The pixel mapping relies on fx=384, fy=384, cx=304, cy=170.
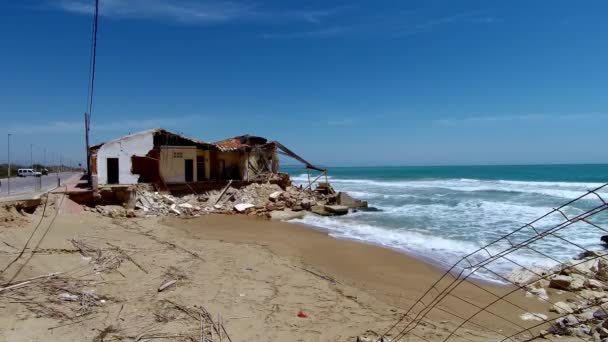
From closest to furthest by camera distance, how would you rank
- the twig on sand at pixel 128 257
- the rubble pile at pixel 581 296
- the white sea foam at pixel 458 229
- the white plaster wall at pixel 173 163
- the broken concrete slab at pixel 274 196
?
1. the rubble pile at pixel 581 296
2. the twig on sand at pixel 128 257
3. the white sea foam at pixel 458 229
4. the white plaster wall at pixel 173 163
5. the broken concrete slab at pixel 274 196

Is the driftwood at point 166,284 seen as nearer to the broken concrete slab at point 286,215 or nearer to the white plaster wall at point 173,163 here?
the broken concrete slab at point 286,215

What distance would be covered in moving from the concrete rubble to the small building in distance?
50.3 inches

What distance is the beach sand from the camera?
6031 millimetres

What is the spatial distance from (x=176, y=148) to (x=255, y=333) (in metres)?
18.4

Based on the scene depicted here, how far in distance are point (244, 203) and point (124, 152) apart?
7.15 meters

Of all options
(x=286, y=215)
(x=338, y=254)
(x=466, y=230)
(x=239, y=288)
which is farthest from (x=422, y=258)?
(x=286, y=215)

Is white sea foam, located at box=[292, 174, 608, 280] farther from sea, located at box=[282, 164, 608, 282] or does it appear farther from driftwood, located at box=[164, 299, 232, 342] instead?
driftwood, located at box=[164, 299, 232, 342]

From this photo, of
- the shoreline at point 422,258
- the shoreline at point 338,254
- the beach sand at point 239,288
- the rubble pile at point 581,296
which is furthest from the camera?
the shoreline at point 422,258

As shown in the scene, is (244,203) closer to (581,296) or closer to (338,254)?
(338,254)

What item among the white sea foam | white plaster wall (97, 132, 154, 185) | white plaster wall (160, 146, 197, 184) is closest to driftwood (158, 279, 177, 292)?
the white sea foam

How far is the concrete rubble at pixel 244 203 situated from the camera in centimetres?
1889

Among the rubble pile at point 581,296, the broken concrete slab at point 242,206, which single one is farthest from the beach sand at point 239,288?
the broken concrete slab at point 242,206

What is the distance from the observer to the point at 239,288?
803cm

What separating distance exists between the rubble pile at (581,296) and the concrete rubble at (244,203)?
1269cm
